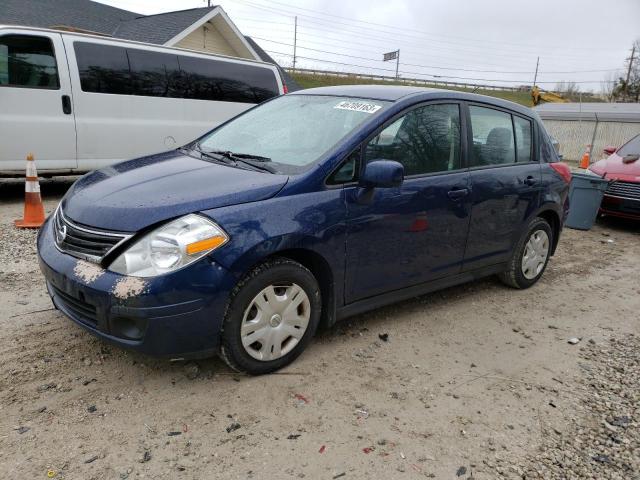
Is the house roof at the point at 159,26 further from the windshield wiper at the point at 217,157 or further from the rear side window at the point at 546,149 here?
the rear side window at the point at 546,149

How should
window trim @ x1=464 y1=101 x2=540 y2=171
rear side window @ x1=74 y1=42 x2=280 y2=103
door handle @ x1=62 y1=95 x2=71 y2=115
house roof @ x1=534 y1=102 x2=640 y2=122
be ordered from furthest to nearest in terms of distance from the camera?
1. house roof @ x1=534 y1=102 x2=640 y2=122
2. rear side window @ x1=74 y1=42 x2=280 y2=103
3. door handle @ x1=62 y1=95 x2=71 y2=115
4. window trim @ x1=464 y1=101 x2=540 y2=171

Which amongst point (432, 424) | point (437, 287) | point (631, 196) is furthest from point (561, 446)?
point (631, 196)

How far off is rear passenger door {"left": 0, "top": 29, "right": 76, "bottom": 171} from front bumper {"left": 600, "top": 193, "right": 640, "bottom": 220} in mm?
8071

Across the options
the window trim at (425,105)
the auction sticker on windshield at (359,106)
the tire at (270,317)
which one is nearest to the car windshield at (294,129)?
the auction sticker on windshield at (359,106)

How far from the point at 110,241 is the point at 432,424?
1947 mm

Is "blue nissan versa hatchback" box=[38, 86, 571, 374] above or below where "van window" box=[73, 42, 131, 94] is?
below

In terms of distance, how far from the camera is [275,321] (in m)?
2.97

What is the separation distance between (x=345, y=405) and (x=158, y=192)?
5.17ft

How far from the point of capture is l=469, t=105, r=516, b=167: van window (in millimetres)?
4094

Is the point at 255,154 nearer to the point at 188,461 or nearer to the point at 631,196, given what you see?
the point at 188,461

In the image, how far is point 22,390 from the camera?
273 centimetres

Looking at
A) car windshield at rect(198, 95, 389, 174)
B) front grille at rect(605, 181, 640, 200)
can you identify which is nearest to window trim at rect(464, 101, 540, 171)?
car windshield at rect(198, 95, 389, 174)

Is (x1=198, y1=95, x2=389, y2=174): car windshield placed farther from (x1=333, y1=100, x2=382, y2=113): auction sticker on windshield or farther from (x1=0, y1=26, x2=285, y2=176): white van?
(x1=0, y1=26, x2=285, y2=176): white van

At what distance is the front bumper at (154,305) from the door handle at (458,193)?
1876 mm
